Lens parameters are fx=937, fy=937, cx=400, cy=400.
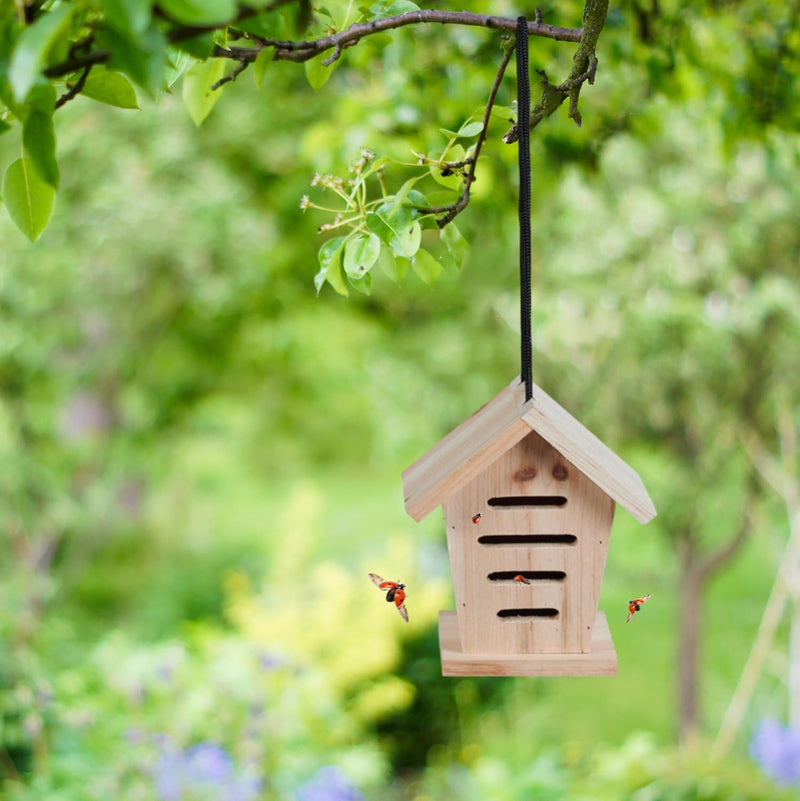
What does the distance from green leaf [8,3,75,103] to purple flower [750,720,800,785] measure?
305cm

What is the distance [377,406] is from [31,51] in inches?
152

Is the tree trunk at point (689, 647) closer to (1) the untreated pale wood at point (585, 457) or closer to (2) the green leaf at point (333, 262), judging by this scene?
(1) the untreated pale wood at point (585, 457)

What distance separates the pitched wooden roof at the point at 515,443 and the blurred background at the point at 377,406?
1.03 meters

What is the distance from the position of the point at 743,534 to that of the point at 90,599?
3.71 metres

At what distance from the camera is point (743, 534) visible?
3.97 metres

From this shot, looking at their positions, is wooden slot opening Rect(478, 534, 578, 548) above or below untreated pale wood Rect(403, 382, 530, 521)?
below

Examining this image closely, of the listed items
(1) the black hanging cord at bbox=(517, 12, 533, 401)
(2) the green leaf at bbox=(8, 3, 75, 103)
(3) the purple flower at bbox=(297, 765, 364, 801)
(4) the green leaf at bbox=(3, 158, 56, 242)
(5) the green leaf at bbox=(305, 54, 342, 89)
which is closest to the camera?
(2) the green leaf at bbox=(8, 3, 75, 103)

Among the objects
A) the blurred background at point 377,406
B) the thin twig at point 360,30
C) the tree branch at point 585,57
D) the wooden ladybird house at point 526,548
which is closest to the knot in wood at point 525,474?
the wooden ladybird house at point 526,548

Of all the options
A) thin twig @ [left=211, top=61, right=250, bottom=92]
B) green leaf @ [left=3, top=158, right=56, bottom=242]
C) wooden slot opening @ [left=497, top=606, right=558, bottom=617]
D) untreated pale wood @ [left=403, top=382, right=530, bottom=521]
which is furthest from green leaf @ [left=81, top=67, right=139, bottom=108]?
wooden slot opening @ [left=497, top=606, right=558, bottom=617]

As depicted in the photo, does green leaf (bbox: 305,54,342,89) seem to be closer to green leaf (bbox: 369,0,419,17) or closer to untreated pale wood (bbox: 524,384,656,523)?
green leaf (bbox: 369,0,419,17)

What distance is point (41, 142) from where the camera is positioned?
703 millimetres

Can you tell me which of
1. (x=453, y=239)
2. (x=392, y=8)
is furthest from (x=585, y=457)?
(x=392, y=8)

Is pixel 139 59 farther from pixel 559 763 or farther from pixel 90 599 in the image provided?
pixel 90 599

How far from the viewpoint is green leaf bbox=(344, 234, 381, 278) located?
971 millimetres
